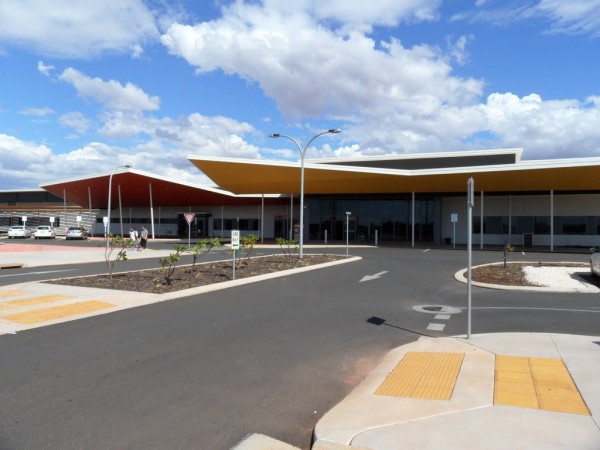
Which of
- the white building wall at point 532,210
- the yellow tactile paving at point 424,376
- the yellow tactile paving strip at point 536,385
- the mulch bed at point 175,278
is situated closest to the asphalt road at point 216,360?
the yellow tactile paving at point 424,376

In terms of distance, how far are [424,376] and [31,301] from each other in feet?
31.3

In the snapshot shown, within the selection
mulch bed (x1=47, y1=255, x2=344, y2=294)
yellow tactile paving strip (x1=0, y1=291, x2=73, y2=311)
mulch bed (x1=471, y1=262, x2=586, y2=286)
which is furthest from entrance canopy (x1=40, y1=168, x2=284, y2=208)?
yellow tactile paving strip (x1=0, y1=291, x2=73, y2=311)

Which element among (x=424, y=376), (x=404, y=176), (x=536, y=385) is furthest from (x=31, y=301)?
(x=404, y=176)

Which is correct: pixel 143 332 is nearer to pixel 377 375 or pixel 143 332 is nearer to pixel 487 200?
pixel 377 375

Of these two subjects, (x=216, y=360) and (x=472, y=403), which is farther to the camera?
(x=216, y=360)

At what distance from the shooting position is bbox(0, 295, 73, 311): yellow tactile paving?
10.7m

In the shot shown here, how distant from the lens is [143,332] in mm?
8172

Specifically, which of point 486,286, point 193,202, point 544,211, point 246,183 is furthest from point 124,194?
point 486,286

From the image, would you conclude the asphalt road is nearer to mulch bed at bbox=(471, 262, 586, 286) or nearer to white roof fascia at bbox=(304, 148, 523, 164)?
mulch bed at bbox=(471, 262, 586, 286)

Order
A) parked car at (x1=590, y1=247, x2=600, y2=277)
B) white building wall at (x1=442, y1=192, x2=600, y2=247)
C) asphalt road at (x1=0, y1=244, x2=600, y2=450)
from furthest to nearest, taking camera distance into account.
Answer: white building wall at (x1=442, y1=192, x2=600, y2=247) < parked car at (x1=590, y1=247, x2=600, y2=277) < asphalt road at (x1=0, y1=244, x2=600, y2=450)

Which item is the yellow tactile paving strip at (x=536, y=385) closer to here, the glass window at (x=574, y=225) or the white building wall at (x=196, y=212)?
the glass window at (x=574, y=225)

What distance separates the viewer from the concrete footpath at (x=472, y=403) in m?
3.92

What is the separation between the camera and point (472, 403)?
4.74m

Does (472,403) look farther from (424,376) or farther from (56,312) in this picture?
(56,312)
